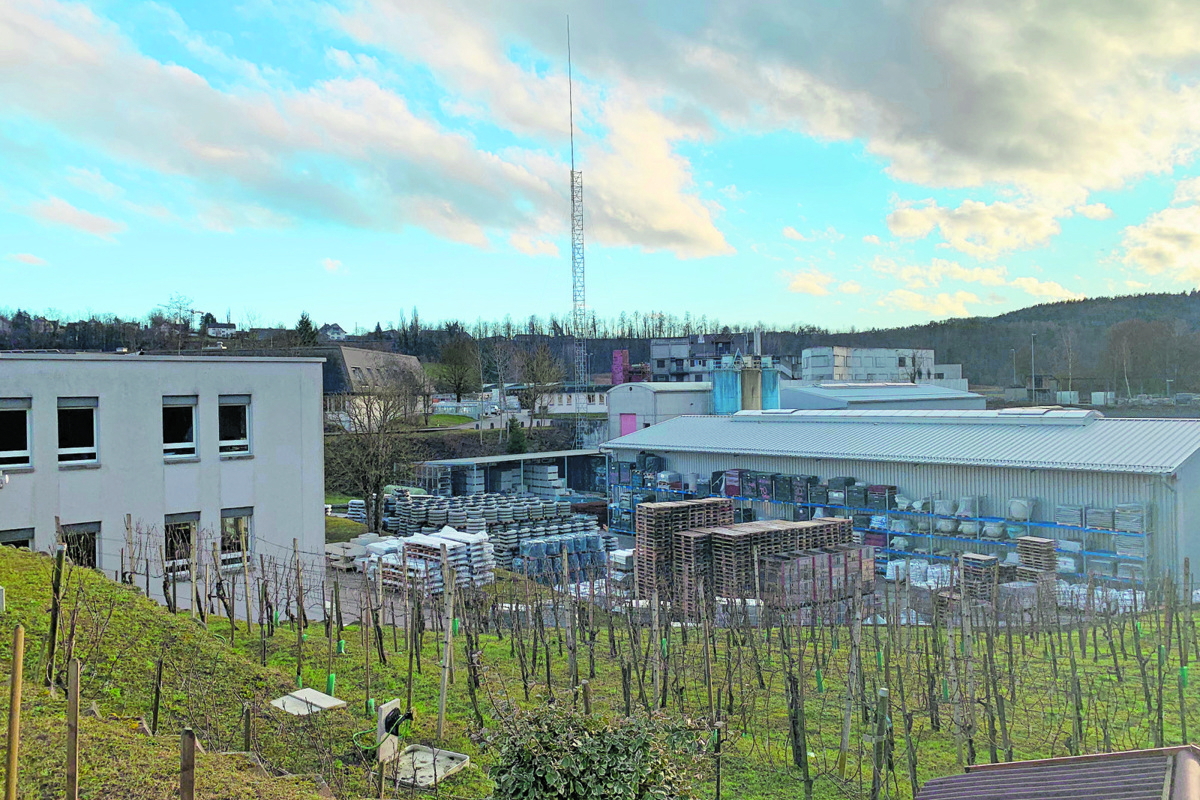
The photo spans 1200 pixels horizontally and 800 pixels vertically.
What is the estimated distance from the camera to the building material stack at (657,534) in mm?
22344

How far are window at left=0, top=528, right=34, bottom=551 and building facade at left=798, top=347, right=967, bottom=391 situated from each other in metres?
56.4

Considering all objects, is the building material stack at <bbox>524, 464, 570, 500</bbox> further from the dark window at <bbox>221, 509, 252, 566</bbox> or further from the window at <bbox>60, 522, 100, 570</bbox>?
the window at <bbox>60, 522, 100, 570</bbox>

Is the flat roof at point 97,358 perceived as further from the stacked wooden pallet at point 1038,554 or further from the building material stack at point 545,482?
the building material stack at point 545,482

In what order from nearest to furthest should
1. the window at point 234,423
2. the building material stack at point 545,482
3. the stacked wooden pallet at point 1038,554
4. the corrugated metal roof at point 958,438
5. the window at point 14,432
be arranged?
the window at point 14,432
the window at point 234,423
the stacked wooden pallet at point 1038,554
the corrugated metal roof at point 958,438
the building material stack at point 545,482

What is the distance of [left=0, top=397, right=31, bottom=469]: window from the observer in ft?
54.1

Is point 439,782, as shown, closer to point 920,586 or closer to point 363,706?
point 363,706

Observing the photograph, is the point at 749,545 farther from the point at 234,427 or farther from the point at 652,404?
the point at 652,404

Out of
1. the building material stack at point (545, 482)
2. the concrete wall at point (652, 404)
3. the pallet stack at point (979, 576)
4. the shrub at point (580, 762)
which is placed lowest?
the building material stack at point (545, 482)

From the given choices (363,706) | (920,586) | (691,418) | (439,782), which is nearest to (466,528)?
(691,418)

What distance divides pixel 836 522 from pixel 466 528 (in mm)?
13702

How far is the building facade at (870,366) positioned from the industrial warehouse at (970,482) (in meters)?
34.4

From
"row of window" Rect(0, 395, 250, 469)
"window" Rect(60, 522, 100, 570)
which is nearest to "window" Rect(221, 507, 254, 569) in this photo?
"row of window" Rect(0, 395, 250, 469)

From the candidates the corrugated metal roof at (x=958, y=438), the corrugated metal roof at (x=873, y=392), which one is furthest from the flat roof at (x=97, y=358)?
the corrugated metal roof at (x=873, y=392)

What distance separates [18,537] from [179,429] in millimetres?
3624
